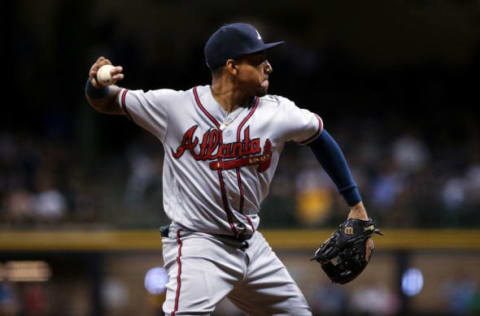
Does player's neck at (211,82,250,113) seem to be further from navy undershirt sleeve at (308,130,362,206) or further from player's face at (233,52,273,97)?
navy undershirt sleeve at (308,130,362,206)

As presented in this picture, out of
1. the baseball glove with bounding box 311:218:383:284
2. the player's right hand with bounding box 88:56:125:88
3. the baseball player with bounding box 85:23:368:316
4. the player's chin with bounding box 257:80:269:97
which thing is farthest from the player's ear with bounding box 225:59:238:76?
the baseball glove with bounding box 311:218:383:284

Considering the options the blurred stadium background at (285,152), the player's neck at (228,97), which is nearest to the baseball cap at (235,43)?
the player's neck at (228,97)

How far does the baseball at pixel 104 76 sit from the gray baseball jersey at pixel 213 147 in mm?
163

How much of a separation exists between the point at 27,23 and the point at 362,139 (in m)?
5.21

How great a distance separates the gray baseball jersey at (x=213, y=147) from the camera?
279 cm

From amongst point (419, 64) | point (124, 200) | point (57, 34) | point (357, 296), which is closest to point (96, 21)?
point (57, 34)

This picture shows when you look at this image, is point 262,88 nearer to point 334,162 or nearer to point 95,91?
point 334,162

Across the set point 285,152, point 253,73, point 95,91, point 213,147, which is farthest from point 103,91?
point 285,152

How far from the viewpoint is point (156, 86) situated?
33.6 ft

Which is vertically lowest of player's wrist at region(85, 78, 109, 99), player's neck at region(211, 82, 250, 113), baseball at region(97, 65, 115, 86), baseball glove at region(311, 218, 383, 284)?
baseball glove at region(311, 218, 383, 284)

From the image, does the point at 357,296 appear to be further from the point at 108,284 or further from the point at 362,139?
the point at 362,139

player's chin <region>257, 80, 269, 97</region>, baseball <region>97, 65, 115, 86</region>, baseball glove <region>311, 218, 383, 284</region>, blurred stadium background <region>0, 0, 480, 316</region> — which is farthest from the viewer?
blurred stadium background <region>0, 0, 480, 316</region>

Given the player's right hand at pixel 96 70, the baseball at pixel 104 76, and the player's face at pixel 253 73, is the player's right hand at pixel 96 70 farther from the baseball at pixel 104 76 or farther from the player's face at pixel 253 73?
the player's face at pixel 253 73

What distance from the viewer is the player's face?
280 cm
